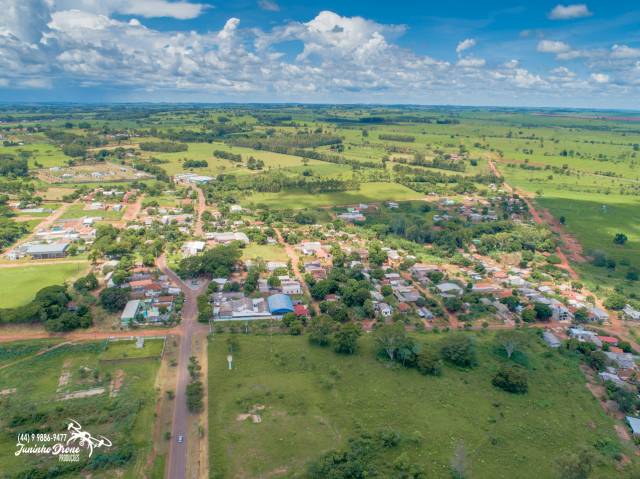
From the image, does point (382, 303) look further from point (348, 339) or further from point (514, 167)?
point (514, 167)

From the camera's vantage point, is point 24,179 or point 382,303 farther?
point 24,179

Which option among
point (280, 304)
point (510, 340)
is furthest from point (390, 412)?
point (280, 304)

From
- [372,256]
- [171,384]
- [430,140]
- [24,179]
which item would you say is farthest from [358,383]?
[430,140]

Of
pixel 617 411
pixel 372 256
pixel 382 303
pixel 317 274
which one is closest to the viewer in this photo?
pixel 617 411

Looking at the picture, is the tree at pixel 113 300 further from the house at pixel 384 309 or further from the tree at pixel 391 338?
the house at pixel 384 309

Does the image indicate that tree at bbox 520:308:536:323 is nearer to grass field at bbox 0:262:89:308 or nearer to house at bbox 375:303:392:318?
house at bbox 375:303:392:318

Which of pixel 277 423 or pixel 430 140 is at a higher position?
pixel 430 140

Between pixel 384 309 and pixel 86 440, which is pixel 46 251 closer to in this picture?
pixel 86 440
